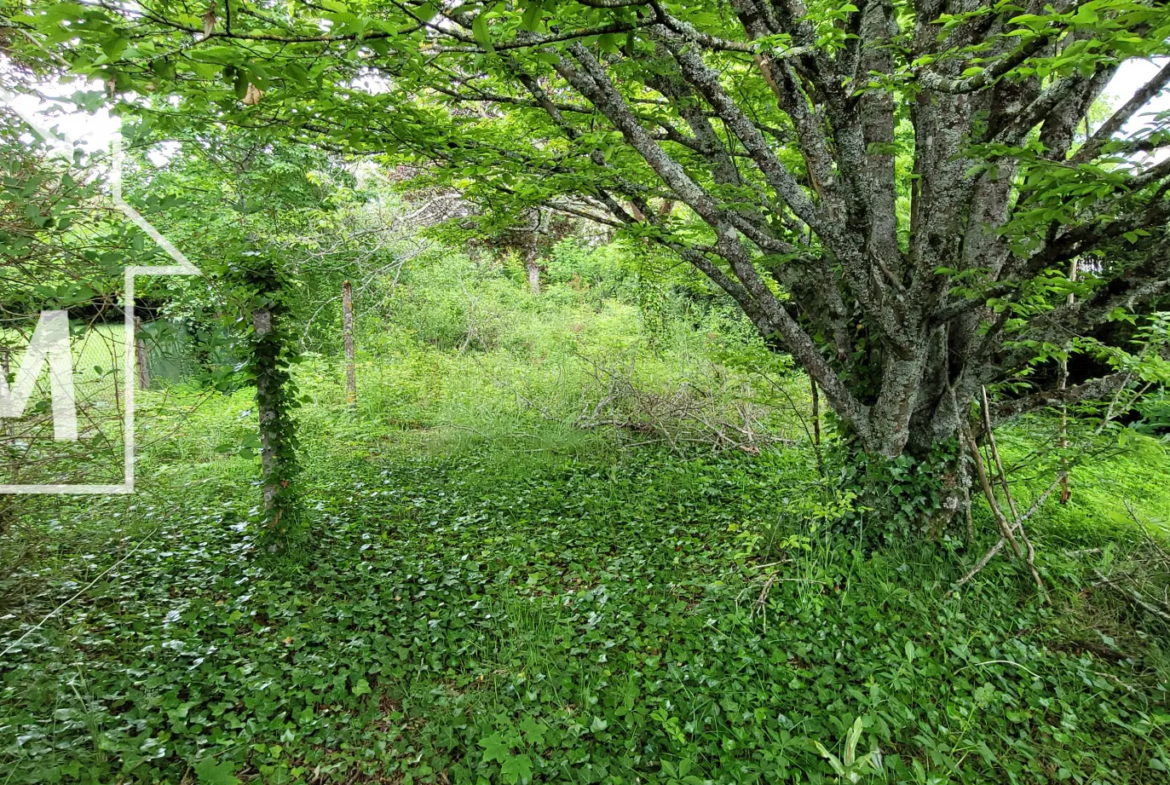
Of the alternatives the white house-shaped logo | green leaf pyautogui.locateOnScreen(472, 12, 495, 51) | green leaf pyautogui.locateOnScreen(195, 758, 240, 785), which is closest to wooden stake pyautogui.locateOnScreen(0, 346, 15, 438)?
the white house-shaped logo

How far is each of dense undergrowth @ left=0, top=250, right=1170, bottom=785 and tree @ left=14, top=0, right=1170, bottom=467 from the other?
863 mm

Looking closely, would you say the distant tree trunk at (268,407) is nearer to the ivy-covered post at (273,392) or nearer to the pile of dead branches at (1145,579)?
the ivy-covered post at (273,392)

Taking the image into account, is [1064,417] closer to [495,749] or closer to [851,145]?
[851,145]

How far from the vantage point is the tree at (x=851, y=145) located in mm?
2158

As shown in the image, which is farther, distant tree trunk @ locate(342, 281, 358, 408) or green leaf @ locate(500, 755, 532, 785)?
distant tree trunk @ locate(342, 281, 358, 408)

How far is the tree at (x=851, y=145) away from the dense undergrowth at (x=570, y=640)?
34.0 inches

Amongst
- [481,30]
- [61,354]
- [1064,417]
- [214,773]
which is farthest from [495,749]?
[1064,417]

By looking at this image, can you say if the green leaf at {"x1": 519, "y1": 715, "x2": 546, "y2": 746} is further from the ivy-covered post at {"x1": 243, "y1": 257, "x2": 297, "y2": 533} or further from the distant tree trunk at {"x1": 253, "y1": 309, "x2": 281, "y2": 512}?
the distant tree trunk at {"x1": 253, "y1": 309, "x2": 281, "y2": 512}

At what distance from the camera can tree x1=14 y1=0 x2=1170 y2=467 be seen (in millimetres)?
2158

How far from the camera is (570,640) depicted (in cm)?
284

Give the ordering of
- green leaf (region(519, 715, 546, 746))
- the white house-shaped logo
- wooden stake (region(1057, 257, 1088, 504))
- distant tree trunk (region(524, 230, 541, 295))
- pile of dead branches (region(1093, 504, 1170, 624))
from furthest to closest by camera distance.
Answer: distant tree trunk (region(524, 230, 541, 295))
wooden stake (region(1057, 257, 1088, 504))
pile of dead branches (region(1093, 504, 1170, 624))
the white house-shaped logo
green leaf (region(519, 715, 546, 746))

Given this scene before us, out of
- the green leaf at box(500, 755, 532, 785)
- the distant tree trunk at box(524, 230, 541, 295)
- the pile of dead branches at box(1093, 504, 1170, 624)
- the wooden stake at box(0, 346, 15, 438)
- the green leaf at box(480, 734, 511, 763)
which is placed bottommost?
the green leaf at box(500, 755, 532, 785)

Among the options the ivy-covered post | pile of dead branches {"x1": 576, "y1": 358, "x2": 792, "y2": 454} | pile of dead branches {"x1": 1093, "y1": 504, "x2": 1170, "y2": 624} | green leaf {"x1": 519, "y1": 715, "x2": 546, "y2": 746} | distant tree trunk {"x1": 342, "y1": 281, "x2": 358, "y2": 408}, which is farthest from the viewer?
distant tree trunk {"x1": 342, "y1": 281, "x2": 358, "y2": 408}

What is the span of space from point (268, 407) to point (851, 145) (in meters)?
3.89
